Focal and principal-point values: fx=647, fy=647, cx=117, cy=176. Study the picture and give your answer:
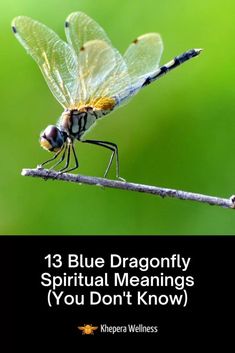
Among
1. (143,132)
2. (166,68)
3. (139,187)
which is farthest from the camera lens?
(143,132)

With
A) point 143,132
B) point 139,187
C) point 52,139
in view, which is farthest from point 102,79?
point 139,187

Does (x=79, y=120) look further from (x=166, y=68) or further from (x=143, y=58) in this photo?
(x=166, y=68)

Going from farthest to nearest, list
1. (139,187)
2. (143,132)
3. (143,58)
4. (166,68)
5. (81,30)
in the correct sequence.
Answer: (143,132) < (166,68) < (143,58) < (81,30) < (139,187)

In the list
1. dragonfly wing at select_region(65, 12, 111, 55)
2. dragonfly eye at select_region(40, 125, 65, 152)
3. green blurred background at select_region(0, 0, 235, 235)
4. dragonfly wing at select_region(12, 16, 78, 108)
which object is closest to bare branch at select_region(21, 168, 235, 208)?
dragonfly eye at select_region(40, 125, 65, 152)

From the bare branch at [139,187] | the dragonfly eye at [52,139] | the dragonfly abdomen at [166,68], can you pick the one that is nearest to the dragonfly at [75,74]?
the dragonfly eye at [52,139]

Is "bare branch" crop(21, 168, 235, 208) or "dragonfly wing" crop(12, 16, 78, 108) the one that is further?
"dragonfly wing" crop(12, 16, 78, 108)

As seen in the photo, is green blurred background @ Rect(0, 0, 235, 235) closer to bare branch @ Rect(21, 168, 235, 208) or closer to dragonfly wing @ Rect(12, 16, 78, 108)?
dragonfly wing @ Rect(12, 16, 78, 108)

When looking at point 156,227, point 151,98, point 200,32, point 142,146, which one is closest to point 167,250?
point 156,227
